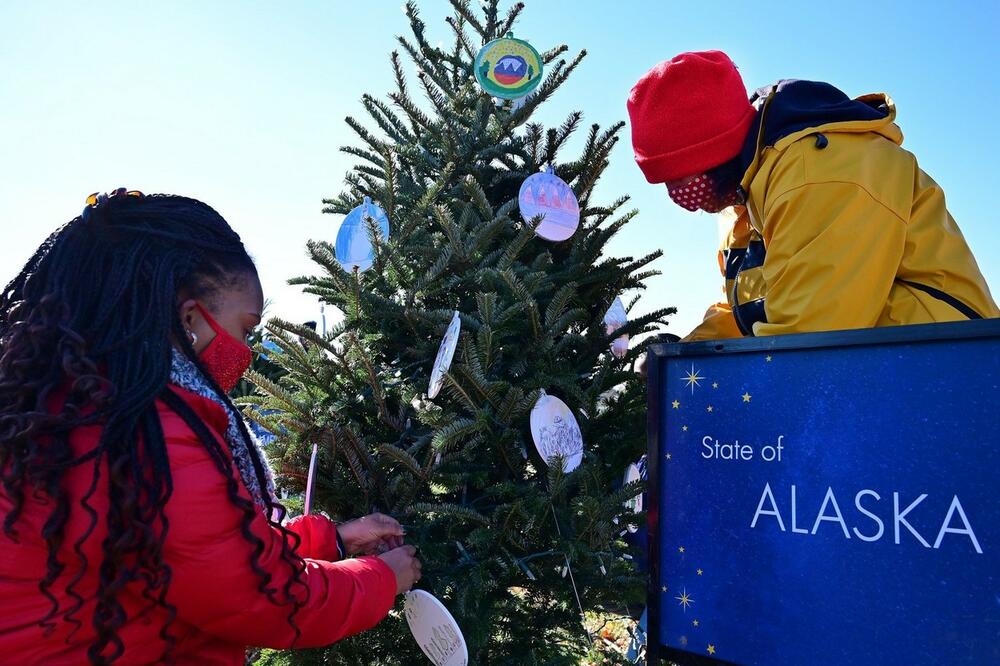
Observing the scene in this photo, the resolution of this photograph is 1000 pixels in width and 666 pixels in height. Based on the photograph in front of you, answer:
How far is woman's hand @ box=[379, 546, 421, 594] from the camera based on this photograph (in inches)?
70.5

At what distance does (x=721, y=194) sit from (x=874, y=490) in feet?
3.79

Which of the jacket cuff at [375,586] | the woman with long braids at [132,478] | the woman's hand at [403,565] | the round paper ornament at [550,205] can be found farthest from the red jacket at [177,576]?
the round paper ornament at [550,205]

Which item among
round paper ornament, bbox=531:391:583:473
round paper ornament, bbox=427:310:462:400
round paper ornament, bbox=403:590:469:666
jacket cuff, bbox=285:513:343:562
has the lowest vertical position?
round paper ornament, bbox=403:590:469:666

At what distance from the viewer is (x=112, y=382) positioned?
136cm

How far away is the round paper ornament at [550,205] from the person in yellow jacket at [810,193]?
1.38ft

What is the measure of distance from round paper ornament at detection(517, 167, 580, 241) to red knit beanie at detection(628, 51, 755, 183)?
1.54ft

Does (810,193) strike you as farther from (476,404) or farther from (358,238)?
(358,238)

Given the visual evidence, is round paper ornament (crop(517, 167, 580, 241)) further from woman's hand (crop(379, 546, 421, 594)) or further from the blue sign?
woman's hand (crop(379, 546, 421, 594))

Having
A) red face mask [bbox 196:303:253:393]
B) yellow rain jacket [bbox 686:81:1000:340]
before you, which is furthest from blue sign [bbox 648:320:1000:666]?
red face mask [bbox 196:303:253:393]

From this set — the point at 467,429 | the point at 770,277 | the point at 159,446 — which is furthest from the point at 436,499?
the point at 770,277

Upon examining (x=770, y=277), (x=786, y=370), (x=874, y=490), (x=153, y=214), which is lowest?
(x=874, y=490)

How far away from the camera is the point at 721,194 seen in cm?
A: 219

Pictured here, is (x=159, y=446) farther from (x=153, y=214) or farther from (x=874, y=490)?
(x=874, y=490)

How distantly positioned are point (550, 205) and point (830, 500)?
58.5 inches
